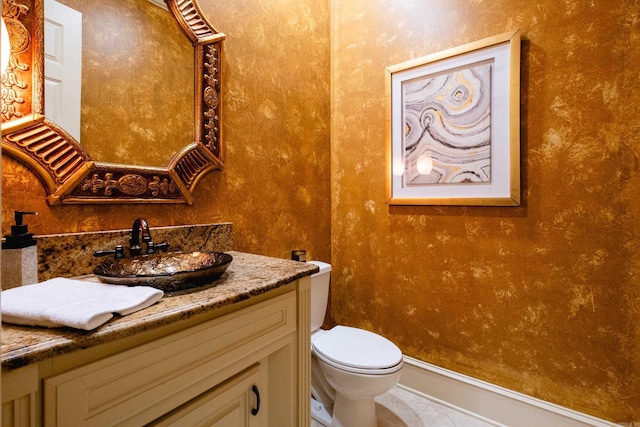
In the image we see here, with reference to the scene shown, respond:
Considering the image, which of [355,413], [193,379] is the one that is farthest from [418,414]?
[193,379]

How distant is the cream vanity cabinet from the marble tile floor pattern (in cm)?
76

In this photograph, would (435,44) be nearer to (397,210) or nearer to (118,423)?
(397,210)

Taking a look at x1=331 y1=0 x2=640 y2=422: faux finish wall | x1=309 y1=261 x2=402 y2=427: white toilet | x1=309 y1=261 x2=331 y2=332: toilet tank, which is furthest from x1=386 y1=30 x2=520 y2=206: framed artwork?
x1=309 y1=261 x2=402 y2=427: white toilet

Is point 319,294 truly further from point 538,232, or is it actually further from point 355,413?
point 538,232

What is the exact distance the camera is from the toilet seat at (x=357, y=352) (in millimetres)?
1366

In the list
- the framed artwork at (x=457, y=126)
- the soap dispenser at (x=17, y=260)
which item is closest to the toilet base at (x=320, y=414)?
the framed artwork at (x=457, y=126)

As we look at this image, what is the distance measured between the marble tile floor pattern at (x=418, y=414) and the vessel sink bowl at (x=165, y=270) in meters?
1.12

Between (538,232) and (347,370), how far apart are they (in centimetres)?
107

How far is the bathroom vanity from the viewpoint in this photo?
585mm

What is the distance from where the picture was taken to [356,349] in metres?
1.50

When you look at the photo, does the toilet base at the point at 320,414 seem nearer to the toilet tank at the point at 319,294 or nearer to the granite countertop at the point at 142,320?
the toilet tank at the point at 319,294

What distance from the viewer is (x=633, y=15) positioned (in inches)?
52.0

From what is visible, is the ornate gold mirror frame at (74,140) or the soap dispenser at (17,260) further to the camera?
the ornate gold mirror frame at (74,140)

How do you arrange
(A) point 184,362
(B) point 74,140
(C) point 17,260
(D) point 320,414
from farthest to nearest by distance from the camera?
(D) point 320,414
(B) point 74,140
(C) point 17,260
(A) point 184,362
